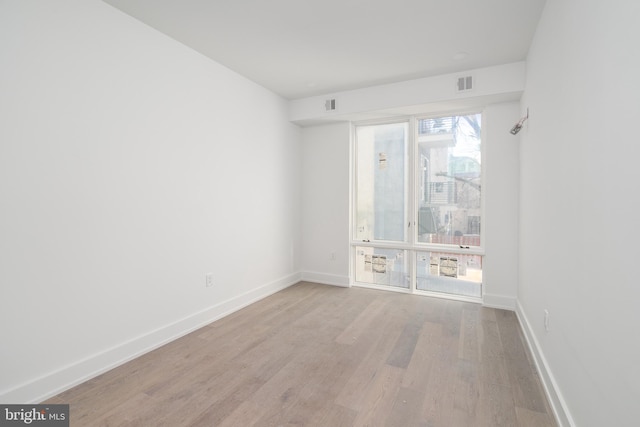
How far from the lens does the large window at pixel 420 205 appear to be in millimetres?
4027

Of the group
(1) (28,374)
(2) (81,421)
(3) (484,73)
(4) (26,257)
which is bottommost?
(2) (81,421)

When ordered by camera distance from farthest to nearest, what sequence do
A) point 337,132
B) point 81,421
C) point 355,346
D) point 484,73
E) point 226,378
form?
point 337,132 → point 484,73 → point 355,346 → point 226,378 → point 81,421

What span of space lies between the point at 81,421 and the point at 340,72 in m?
3.77

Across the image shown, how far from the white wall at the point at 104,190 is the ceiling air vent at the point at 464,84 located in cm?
257

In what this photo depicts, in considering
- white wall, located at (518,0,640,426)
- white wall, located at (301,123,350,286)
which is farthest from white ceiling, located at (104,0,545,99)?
white wall, located at (301,123,350,286)

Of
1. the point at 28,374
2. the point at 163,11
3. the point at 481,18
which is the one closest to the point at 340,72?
the point at 481,18

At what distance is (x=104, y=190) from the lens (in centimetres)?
236

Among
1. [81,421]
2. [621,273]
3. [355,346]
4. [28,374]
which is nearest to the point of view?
[621,273]

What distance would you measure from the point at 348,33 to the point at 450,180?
7.64ft

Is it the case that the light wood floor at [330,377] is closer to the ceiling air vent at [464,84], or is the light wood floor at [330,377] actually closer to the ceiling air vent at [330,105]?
the ceiling air vent at [464,84]

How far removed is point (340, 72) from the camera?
3.61 m

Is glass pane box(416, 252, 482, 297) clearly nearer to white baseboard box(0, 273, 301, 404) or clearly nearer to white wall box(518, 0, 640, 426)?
white wall box(518, 0, 640, 426)

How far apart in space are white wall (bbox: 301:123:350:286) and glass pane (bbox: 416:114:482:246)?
111cm

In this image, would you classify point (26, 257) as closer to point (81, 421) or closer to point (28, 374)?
point (28, 374)
